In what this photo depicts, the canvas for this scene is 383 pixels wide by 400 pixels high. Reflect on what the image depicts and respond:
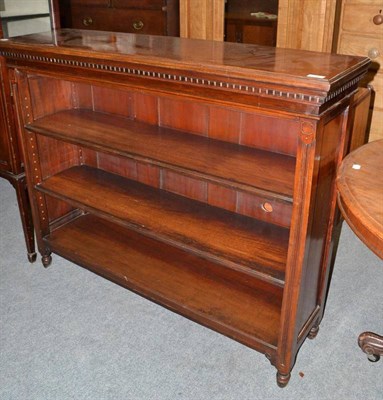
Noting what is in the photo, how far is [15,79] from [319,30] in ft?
5.13

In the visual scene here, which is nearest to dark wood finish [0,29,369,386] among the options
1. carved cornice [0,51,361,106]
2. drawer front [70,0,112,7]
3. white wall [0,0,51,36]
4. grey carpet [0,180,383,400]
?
carved cornice [0,51,361,106]

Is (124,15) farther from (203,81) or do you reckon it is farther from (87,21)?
(203,81)

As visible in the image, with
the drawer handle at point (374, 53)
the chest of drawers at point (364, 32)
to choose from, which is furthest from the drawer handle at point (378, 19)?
the drawer handle at point (374, 53)

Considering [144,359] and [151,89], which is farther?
[144,359]

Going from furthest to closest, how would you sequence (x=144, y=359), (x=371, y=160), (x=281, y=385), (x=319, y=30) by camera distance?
(x=319, y=30)
(x=144, y=359)
(x=281, y=385)
(x=371, y=160)

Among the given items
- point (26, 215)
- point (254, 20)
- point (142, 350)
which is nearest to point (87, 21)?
point (254, 20)

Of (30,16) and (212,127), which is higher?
(30,16)

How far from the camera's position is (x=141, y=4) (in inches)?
125

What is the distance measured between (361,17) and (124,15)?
150cm

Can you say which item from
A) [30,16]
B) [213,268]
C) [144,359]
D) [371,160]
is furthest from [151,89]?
[30,16]

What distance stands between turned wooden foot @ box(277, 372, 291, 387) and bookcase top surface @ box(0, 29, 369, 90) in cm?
109

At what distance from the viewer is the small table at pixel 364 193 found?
1.21 meters

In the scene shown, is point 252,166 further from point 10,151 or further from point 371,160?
point 10,151

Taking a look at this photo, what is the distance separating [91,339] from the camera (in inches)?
82.2
